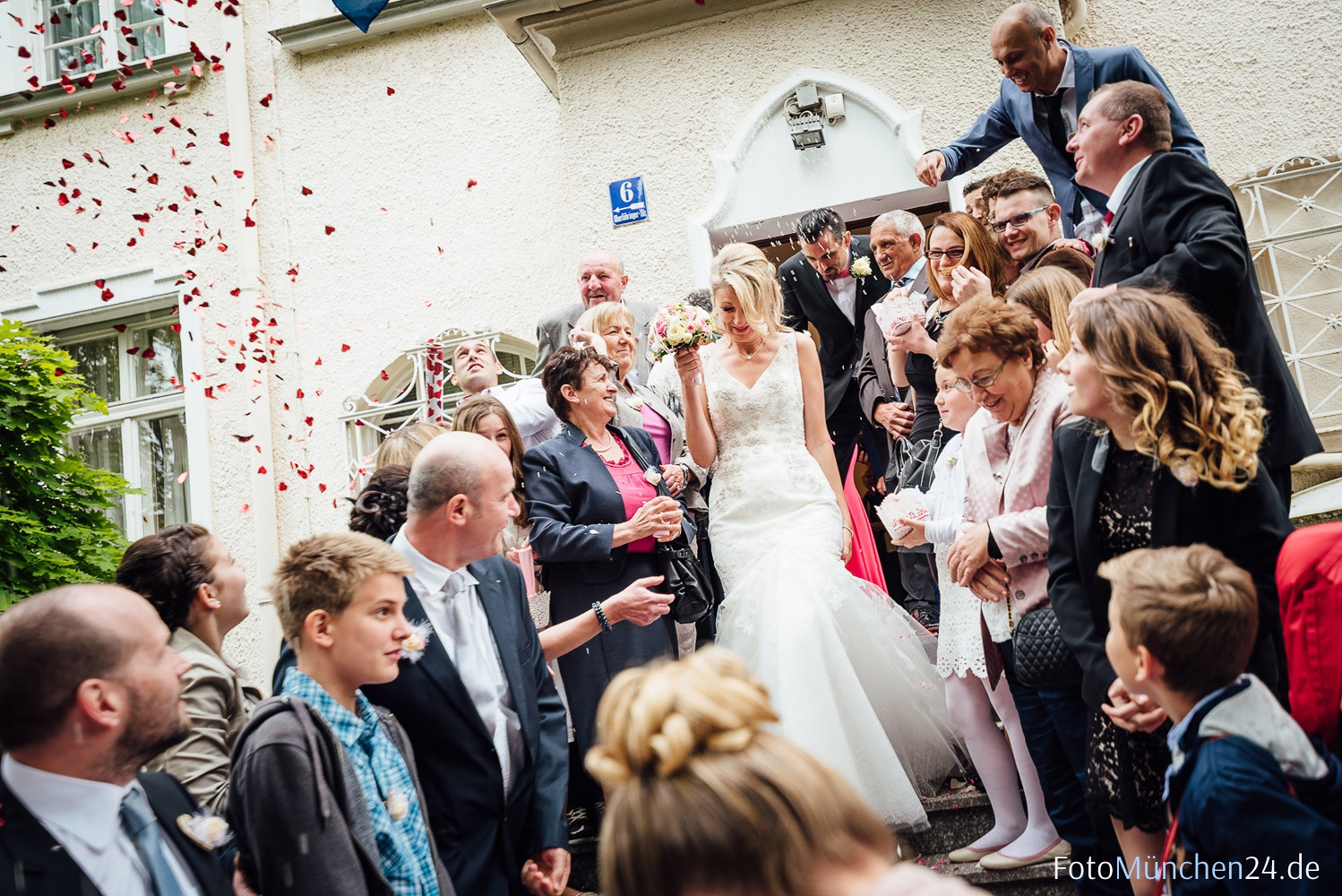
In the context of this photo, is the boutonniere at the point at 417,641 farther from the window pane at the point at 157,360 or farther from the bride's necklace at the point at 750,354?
the window pane at the point at 157,360

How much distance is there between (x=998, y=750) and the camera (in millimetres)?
3973

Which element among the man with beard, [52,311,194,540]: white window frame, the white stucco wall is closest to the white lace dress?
the man with beard

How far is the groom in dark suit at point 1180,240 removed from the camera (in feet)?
10.4

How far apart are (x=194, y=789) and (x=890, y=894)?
7.85ft

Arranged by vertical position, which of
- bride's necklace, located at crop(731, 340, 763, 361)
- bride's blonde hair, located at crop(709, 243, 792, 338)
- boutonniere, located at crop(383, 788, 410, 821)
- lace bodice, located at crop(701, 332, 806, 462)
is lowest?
boutonniere, located at crop(383, 788, 410, 821)

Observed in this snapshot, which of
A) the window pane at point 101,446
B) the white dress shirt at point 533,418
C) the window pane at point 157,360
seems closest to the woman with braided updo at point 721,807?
the white dress shirt at point 533,418

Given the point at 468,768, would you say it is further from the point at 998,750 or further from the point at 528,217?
the point at 528,217

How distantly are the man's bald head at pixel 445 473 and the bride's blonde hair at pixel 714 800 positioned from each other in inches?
79.8

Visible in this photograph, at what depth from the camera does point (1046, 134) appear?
5043 millimetres

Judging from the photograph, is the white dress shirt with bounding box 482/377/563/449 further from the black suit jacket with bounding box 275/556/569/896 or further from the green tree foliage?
the green tree foliage

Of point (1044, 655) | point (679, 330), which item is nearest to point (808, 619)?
point (1044, 655)

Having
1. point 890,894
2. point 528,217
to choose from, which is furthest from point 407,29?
point 890,894

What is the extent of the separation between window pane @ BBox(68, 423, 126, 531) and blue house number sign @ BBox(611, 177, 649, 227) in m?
5.21

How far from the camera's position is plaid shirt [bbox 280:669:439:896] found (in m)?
2.71
